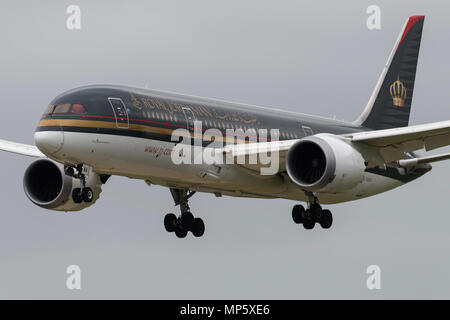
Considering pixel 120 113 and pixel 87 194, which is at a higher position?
pixel 120 113

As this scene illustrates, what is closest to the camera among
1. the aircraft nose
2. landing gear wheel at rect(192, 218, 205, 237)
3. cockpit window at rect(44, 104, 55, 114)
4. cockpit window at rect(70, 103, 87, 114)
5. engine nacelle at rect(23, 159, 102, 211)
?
the aircraft nose

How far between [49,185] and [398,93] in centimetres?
1895

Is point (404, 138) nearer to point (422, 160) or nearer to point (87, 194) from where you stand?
point (422, 160)

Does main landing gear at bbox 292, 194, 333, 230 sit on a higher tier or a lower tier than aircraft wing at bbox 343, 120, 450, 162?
lower

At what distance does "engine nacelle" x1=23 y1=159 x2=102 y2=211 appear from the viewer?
1949 inches

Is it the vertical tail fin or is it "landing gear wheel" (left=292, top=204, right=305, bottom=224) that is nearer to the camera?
"landing gear wheel" (left=292, top=204, right=305, bottom=224)

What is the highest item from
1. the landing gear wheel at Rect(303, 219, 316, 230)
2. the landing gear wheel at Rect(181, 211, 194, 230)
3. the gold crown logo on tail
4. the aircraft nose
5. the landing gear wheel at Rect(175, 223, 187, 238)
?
the gold crown logo on tail

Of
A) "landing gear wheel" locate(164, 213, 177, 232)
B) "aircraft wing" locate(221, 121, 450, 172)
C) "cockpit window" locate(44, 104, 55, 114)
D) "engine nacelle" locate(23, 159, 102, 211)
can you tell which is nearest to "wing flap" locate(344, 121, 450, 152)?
"aircraft wing" locate(221, 121, 450, 172)

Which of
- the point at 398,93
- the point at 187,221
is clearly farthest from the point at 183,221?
the point at 398,93

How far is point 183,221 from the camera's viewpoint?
Answer: 51.6 metres

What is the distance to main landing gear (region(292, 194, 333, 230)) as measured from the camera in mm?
48750

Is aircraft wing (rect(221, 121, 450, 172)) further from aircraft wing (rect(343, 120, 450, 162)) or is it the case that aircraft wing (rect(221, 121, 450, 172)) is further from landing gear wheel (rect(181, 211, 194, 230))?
landing gear wheel (rect(181, 211, 194, 230))

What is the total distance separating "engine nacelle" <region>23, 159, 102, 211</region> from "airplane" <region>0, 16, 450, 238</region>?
0.04 meters

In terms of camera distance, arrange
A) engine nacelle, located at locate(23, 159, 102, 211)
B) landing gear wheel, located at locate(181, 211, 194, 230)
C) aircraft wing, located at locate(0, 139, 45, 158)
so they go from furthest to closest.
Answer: landing gear wheel, located at locate(181, 211, 194, 230) < aircraft wing, located at locate(0, 139, 45, 158) < engine nacelle, located at locate(23, 159, 102, 211)
